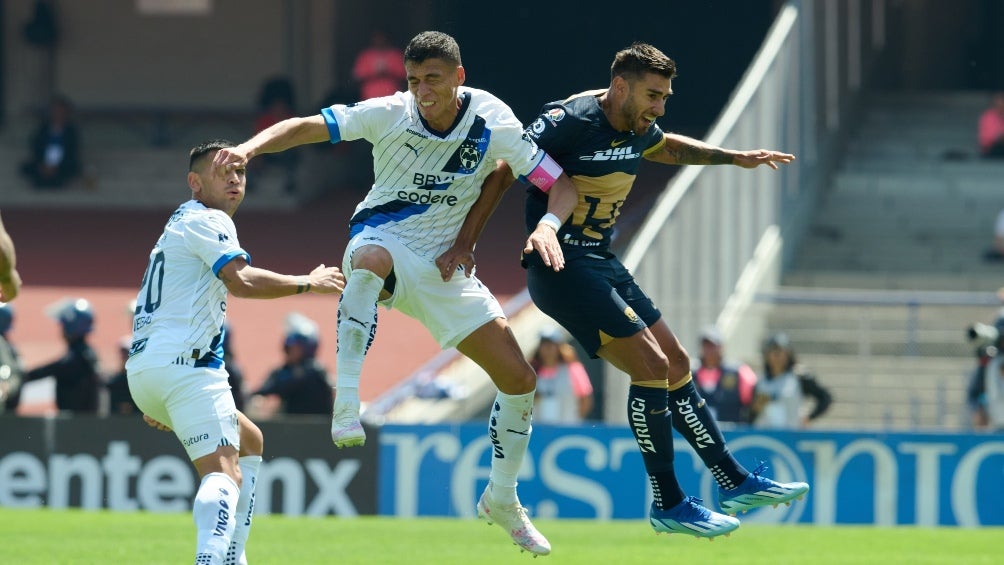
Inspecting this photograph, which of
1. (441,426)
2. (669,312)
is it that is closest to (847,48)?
(669,312)

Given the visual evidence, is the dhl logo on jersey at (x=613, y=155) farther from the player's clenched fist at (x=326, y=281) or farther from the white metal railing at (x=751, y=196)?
the white metal railing at (x=751, y=196)

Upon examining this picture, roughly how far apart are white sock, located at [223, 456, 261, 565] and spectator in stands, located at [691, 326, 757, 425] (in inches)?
292

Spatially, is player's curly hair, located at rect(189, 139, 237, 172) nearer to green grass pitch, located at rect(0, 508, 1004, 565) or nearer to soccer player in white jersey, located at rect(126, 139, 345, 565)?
soccer player in white jersey, located at rect(126, 139, 345, 565)

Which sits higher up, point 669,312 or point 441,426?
point 669,312

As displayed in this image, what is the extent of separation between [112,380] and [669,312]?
5377 millimetres

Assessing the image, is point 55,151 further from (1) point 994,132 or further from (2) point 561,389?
(1) point 994,132

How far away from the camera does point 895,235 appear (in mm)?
22531

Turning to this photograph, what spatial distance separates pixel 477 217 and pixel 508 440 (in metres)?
1.29

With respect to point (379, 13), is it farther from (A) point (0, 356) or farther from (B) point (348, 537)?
(B) point (348, 537)

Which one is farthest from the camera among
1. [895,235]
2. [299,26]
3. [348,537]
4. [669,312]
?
[299,26]

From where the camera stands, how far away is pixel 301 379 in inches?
653

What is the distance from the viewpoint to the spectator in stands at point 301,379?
16.5m

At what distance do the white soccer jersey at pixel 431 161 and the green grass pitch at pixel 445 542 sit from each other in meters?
3.14

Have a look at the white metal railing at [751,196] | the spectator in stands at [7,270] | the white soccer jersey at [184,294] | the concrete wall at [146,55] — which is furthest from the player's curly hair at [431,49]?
the concrete wall at [146,55]
